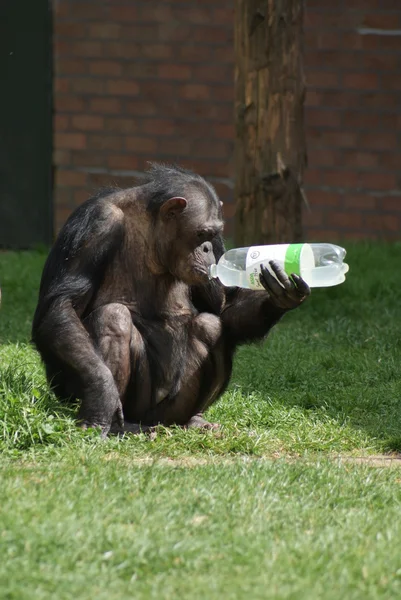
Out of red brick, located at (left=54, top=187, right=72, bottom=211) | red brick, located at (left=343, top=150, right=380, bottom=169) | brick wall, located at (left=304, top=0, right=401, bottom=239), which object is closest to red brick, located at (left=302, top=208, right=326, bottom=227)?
brick wall, located at (left=304, top=0, right=401, bottom=239)

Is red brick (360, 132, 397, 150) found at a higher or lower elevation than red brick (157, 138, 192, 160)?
higher

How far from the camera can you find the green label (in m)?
5.23

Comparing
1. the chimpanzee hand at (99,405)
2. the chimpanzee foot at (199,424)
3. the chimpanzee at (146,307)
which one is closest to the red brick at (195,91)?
the chimpanzee at (146,307)

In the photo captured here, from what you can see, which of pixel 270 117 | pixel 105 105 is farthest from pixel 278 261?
pixel 105 105

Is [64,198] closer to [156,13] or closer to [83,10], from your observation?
[83,10]

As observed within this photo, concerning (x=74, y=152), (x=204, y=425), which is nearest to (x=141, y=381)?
(x=204, y=425)

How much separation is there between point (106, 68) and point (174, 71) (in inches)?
27.9

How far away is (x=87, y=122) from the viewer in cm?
1155

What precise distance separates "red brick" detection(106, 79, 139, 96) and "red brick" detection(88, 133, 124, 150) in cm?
45

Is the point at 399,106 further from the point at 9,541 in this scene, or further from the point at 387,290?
the point at 9,541

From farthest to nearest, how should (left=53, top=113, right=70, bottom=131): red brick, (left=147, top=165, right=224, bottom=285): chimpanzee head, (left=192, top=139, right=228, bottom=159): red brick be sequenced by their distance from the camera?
(left=192, top=139, right=228, bottom=159): red brick, (left=53, top=113, right=70, bottom=131): red brick, (left=147, top=165, right=224, bottom=285): chimpanzee head

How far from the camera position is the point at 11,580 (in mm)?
3223

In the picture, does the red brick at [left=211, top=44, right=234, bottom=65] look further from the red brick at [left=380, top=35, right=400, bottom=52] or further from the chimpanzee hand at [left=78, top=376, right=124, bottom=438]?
the chimpanzee hand at [left=78, top=376, right=124, bottom=438]

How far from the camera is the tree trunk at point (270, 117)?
8.45 m
